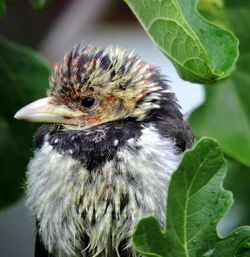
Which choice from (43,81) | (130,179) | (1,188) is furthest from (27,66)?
(130,179)

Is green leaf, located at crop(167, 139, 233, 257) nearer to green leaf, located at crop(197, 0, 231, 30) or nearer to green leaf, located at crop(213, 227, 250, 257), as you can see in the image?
green leaf, located at crop(213, 227, 250, 257)

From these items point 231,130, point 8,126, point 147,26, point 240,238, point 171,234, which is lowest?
point 231,130

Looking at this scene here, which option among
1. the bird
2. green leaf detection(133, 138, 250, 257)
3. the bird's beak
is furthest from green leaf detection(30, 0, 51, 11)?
green leaf detection(133, 138, 250, 257)

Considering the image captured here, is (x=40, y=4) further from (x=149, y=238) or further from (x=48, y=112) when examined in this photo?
(x=149, y=238)

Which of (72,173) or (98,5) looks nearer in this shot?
(72,173)

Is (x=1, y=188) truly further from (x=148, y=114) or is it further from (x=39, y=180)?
(x=148, y=114)

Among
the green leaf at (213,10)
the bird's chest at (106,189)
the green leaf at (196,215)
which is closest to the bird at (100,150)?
the bird's chest at (106,189)
